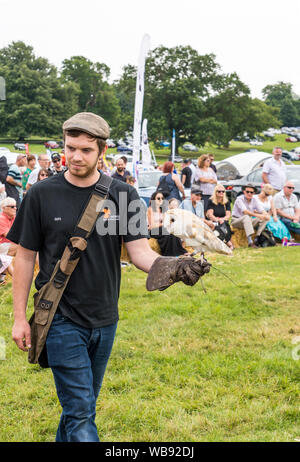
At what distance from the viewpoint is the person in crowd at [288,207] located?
11414mm

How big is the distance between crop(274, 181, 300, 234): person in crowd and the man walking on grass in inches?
365

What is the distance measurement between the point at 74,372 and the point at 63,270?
0.51 meters

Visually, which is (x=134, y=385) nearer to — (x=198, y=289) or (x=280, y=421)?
(x=280, y=421)

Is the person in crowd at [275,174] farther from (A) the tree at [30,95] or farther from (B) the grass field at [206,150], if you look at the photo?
(A) the tree at [30,95]

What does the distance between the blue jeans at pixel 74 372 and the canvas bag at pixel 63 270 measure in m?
0.06

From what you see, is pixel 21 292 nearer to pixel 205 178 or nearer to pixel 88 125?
pixel 88 125

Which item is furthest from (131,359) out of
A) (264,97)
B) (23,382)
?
(264,97)

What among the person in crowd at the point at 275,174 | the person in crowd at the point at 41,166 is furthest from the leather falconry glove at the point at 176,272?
the person in crowd at the point at 275,174

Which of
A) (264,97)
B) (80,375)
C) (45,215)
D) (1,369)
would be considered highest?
(264,97)

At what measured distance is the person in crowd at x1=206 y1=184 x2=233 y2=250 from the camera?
9875 millimetres

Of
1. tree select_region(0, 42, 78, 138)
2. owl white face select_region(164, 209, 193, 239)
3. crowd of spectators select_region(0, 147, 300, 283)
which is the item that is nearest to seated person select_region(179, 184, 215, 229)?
crowd of spectators select_region(0, 147, 300, 283)

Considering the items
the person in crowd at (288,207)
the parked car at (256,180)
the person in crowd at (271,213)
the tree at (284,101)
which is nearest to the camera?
the person in crowd at (271,213)

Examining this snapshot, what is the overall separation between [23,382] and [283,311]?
341cm

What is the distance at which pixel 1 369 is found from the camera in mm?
4664
